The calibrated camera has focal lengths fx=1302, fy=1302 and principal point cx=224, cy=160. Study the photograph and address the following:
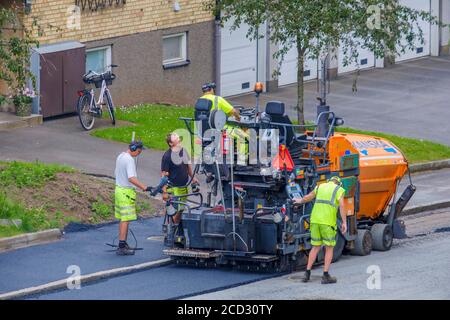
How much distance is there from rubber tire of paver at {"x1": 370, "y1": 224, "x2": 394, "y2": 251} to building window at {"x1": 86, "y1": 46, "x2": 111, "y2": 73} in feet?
35.8

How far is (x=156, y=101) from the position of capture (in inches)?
1170

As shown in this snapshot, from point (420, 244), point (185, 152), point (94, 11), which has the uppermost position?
point (94, 11)

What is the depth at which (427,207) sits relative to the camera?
74.5ft

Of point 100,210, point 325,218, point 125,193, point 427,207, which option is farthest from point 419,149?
point 325,218

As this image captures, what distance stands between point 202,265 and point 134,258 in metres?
1.02

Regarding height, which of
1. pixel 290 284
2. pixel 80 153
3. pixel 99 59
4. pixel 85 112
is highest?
pixel 99 59

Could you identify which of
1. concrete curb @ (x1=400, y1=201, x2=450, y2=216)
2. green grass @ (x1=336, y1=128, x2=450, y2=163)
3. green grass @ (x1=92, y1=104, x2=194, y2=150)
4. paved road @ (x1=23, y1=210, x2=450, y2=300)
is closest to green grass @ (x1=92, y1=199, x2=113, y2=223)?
paved road @ (x1=23, y1=210, x2=450, y2=300)

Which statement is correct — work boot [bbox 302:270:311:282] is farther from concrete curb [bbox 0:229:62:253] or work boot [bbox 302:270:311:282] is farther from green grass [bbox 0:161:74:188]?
green grass [bbox 0:161:74:188]

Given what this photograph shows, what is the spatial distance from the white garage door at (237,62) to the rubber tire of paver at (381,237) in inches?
542

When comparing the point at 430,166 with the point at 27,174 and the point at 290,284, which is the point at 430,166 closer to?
the point at 27,174

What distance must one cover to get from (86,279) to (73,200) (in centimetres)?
353

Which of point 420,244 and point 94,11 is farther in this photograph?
point 94,11

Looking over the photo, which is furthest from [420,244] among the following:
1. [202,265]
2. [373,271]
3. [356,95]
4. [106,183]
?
[356,95]
